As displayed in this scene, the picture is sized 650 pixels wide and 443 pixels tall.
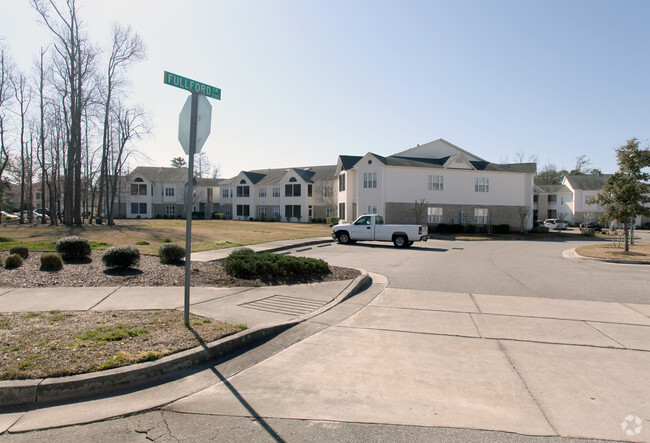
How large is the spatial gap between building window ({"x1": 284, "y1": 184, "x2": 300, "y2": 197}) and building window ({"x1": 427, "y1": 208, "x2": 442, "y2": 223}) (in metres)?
23.8

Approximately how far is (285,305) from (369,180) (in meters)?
33.5

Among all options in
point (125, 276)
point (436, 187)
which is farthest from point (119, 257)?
point (436, 187)

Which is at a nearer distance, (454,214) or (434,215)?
(434,215)

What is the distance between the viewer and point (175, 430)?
3.43 m

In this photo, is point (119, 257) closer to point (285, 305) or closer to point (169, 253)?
point (169, 253)

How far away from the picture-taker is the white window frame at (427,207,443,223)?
135ft

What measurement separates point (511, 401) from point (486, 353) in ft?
4.65

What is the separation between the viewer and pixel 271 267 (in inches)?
393

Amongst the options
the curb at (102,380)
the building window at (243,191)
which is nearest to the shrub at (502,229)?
the building window at (243,191)

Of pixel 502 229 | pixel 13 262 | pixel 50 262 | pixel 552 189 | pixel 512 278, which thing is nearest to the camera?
pixel 50 262

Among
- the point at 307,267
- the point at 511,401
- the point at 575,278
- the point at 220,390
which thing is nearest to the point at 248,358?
the point at 220,390

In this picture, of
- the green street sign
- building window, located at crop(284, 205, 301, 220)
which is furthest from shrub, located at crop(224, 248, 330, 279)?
building window, located at crop(284, 205, 301, 220)

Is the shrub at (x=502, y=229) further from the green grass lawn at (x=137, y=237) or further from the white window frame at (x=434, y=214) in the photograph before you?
the green grass lawn at (x=137, y=237)

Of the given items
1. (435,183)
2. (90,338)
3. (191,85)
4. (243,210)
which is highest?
(435,183)
